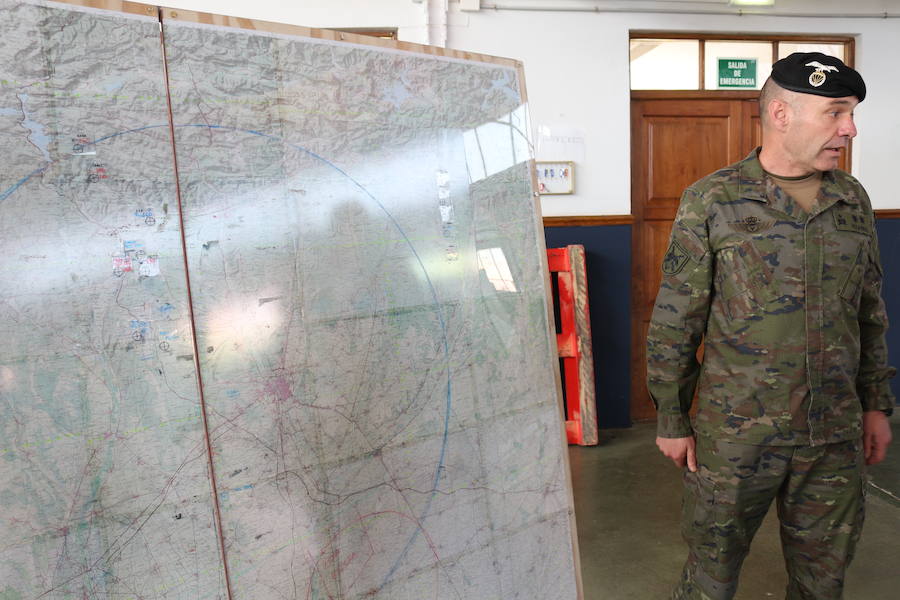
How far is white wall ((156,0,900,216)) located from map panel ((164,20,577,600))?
2114 mm

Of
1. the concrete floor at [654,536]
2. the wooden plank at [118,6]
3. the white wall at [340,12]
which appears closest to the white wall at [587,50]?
the white wall at [340,12]

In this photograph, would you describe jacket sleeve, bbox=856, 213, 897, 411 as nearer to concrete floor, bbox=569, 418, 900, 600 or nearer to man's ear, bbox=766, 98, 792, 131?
man's ear, bbox=766, 98, 792, 131

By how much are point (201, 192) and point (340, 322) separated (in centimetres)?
32

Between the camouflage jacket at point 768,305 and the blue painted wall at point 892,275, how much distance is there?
2.84m

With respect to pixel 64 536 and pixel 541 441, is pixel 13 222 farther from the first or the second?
pixel 541 441

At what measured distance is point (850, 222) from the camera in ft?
4.68

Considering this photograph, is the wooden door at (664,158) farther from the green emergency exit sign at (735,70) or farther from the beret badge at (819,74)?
the beret badge at (819,74)

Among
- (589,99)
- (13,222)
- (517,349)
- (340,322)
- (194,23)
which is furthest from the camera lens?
(589,99)

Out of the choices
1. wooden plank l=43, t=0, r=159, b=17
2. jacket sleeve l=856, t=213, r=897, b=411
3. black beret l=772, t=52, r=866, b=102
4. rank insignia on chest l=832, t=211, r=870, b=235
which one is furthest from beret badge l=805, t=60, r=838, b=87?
wooden plank l=43, t=0, r=159, b=17

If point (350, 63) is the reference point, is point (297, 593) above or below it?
below

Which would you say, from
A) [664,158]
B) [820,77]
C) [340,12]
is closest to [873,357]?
[820,77]

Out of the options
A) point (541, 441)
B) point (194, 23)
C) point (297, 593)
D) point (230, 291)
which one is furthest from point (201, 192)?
point (541, 441)

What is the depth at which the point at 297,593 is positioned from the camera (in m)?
1.11

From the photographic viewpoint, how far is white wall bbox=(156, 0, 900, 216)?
3.23 m
